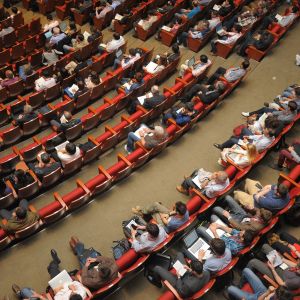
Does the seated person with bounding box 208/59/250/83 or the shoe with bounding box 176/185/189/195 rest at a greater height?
the seated person with bounding box 208/59/250/83

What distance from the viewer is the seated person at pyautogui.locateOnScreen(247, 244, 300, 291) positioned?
120 inches

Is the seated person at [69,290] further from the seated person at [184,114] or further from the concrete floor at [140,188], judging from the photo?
the seated person at [184,114]

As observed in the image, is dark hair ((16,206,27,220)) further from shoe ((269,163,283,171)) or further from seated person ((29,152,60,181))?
shoe ((269,163,283,171))

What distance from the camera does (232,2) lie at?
657 cm

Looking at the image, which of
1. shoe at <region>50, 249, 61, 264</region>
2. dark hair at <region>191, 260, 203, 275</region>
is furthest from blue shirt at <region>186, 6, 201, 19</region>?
dark hair at <region>191, 260, 203, 275</region>

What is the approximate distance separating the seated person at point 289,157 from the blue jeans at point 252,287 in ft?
4.87

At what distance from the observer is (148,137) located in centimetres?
438

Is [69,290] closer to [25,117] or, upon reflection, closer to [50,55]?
[25,117]

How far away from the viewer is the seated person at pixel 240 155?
4.03 meters

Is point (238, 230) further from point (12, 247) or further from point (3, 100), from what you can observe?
point (3, 100)

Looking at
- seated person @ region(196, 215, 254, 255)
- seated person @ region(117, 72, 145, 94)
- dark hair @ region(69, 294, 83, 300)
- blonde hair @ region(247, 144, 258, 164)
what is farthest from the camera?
seated person @ region(117, 72, 145, 94)

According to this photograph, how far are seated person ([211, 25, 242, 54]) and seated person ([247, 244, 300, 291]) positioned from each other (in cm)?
355

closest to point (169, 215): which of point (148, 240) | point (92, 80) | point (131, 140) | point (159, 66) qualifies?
point (148, 240)

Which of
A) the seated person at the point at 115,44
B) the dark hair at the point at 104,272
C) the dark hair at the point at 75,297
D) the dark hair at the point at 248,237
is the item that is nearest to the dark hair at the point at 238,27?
the seated person at the point at 115,44
